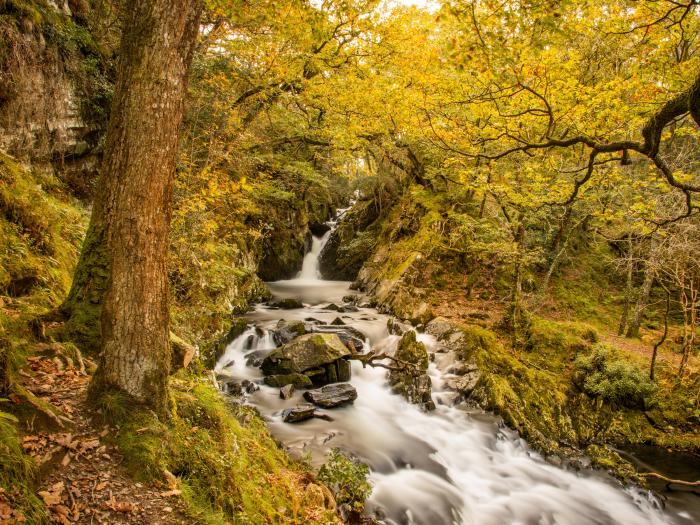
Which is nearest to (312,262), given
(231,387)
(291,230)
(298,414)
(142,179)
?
(291,230)

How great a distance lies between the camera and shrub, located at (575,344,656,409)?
32.5ft

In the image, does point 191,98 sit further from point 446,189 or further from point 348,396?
point 446,189

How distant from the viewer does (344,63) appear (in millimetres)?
9664

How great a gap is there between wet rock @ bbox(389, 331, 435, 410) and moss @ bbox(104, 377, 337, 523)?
4.40 m

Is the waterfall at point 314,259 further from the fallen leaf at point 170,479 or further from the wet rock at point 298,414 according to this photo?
the fallen leaf at point 170,479

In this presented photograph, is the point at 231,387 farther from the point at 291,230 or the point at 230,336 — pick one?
the point at 291,230

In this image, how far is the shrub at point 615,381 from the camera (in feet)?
32.5

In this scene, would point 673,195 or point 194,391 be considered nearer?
point 194,391

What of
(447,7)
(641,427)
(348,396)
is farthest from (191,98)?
(641,427)

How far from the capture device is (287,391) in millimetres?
8641

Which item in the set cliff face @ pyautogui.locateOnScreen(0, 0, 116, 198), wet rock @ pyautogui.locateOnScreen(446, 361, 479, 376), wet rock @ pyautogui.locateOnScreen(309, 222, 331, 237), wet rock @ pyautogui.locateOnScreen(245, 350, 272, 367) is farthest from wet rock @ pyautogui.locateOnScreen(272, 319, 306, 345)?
wet rock @ pyautogui.locateOnScreen(309, 222, 331, 237)

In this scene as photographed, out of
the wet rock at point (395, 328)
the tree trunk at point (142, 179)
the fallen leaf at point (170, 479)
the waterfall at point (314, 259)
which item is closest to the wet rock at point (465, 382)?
the wet rock at point (395, 328)

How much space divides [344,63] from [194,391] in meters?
8.53

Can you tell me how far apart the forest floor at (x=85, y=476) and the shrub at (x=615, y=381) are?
10671 millimetres
